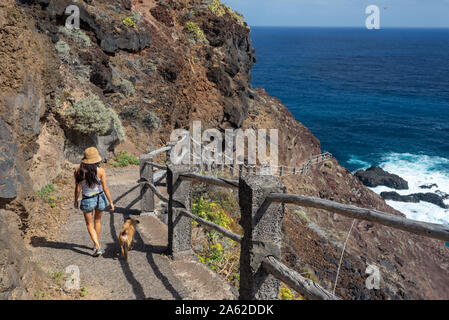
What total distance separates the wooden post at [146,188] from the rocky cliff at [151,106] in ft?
6.97

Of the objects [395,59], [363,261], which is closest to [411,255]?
[363,261]

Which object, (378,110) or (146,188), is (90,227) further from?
(378,110)

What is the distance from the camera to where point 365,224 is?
2409cm

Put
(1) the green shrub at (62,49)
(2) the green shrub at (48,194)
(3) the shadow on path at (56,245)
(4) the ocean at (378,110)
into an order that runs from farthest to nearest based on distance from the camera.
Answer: (4) the ocean at (378,110), (1) the green shrub at (62,49), (2) the green shrub at (48,194), (3) the shadow on path at (56,245)

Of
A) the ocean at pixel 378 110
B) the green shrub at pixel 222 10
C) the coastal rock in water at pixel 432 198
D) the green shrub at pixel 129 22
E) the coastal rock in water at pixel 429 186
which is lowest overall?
the coastal rock in water at pixel 432 198

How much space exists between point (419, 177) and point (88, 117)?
123 feet

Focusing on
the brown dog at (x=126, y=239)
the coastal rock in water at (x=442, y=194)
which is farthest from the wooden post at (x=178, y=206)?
the coastal rock in water at (x=442, y=194)

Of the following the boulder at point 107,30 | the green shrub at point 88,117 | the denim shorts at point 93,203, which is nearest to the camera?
the denim shorts at point 93,203

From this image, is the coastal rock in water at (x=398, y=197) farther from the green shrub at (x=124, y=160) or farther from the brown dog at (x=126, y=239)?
the brown dog at (x=126, y=239)

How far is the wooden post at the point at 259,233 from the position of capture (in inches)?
128

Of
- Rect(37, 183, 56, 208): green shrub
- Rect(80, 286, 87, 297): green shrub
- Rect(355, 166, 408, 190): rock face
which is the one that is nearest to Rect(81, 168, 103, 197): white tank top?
Rect(80, 286, 87, 297): green shrub

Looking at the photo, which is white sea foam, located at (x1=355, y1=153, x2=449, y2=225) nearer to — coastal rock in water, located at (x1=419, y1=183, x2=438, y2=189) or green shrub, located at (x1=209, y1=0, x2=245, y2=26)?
coastal rock in water, located at (x1=419, y1=183, x2=438, y2=189)

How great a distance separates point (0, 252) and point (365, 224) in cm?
2385
